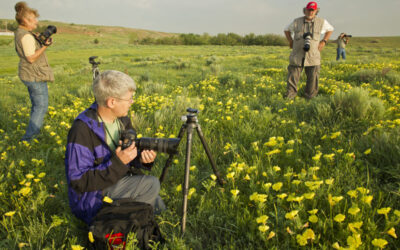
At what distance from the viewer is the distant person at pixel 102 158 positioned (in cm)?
199

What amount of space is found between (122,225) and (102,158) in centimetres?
72

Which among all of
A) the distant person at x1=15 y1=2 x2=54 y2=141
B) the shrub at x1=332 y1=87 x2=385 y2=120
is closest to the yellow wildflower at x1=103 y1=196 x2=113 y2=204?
the distant person at x1=15 y1=2 x2=54 y2=141

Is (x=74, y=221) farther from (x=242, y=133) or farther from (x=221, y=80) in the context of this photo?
(x=221, y=80)

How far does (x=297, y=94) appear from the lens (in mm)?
6391

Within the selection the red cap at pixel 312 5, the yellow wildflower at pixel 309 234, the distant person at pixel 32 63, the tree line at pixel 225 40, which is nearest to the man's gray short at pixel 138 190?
the yellow wildflower at pixel 309 234

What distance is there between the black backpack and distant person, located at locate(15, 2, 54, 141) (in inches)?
124

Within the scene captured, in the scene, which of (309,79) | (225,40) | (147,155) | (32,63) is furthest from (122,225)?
(225,40)

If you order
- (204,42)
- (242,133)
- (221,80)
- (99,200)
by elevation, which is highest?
(204,42)

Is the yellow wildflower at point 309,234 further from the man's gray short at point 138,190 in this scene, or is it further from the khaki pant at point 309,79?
the khaki pant at point 309,79

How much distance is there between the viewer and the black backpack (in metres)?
1.75

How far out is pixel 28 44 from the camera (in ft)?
12.6

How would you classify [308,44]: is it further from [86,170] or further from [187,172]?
[86,170]

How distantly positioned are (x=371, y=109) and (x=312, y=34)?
8.48 ft

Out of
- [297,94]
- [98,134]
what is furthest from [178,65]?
[98,134]
